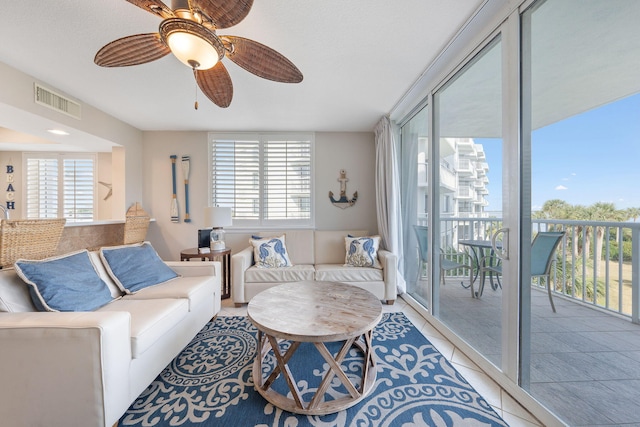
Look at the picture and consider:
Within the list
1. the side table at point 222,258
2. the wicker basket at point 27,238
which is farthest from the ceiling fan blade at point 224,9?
the side table at point 222,258

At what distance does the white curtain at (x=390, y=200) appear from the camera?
306 centimetres

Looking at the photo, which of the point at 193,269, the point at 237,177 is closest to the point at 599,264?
the point at 193,269

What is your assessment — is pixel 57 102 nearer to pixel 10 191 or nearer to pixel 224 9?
pixel 224 9

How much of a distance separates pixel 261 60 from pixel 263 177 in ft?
7.87

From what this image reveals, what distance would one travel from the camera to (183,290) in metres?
1.98

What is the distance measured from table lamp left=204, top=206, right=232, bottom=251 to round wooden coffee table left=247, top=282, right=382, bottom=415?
5.05ft

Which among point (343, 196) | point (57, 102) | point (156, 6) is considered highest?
point (57, 102)

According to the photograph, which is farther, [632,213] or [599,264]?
[599,264]

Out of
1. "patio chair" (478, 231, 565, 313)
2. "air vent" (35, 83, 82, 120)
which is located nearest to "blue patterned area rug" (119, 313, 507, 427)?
"patio chair" (478, 231, 565, 313)

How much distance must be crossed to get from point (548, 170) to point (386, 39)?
4.50ft

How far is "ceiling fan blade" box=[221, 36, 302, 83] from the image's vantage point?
51.6 inches

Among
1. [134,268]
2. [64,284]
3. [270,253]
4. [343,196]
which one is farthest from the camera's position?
[343,196]

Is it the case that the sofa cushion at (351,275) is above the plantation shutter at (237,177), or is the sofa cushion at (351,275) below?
below

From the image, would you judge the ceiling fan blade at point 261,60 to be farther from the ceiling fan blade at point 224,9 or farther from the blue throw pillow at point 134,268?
the blue throw pillow at point 134,268
